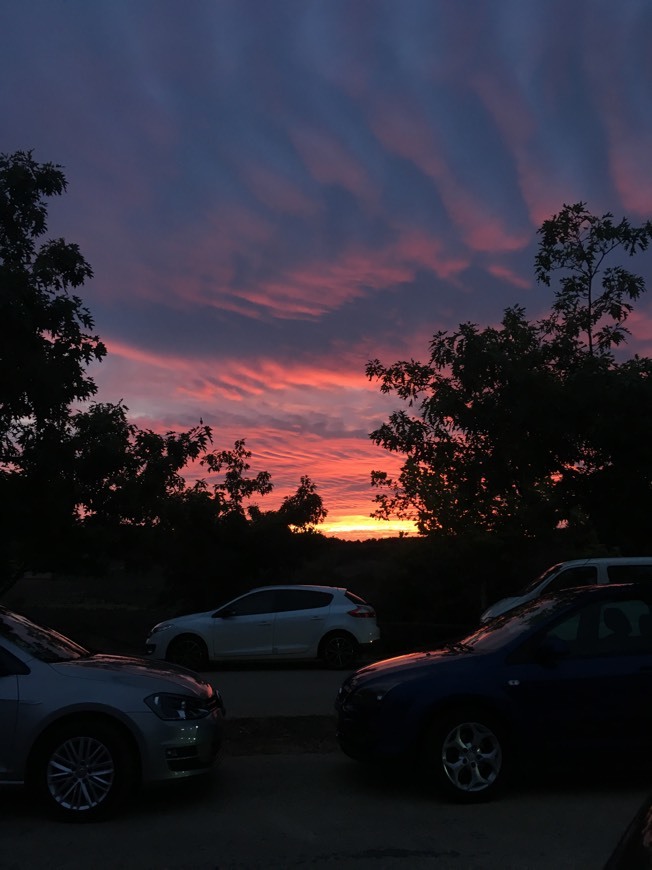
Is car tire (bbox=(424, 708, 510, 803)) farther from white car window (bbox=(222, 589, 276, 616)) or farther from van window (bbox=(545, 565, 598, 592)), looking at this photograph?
white car window (bbox=(222, 589, 276, 616))

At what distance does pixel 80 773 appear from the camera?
6.34 meters

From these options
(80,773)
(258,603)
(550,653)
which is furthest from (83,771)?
(258,603)

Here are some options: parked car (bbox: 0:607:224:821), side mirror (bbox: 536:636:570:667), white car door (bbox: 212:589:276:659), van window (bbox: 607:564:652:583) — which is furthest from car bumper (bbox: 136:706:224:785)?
white car door (bbox: 212:589:276:659)

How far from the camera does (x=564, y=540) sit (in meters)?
25.6

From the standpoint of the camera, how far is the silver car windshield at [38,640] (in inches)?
273

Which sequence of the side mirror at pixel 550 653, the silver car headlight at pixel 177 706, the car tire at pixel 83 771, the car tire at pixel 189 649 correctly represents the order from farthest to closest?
the car tire at pixel 189 649, the side mirror at pixel 550 653, the silver car headlight at pixel 177 706, the car tire at pixel 83 771

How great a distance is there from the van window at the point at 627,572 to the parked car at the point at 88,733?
9.41 m

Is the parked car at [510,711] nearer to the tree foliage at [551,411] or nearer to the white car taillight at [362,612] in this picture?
the tree foliage at [551,411]

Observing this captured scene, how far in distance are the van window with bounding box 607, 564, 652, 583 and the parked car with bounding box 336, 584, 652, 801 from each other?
294 inches

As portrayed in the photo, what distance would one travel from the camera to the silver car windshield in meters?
6.93

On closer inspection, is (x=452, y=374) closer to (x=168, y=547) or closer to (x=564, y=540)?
(x=564, y=540)

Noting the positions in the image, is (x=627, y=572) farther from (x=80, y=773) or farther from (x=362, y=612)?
(x=80, y=773)

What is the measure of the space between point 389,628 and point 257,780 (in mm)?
18877

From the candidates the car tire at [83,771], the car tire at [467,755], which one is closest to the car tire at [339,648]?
the car tire at [467,755]
